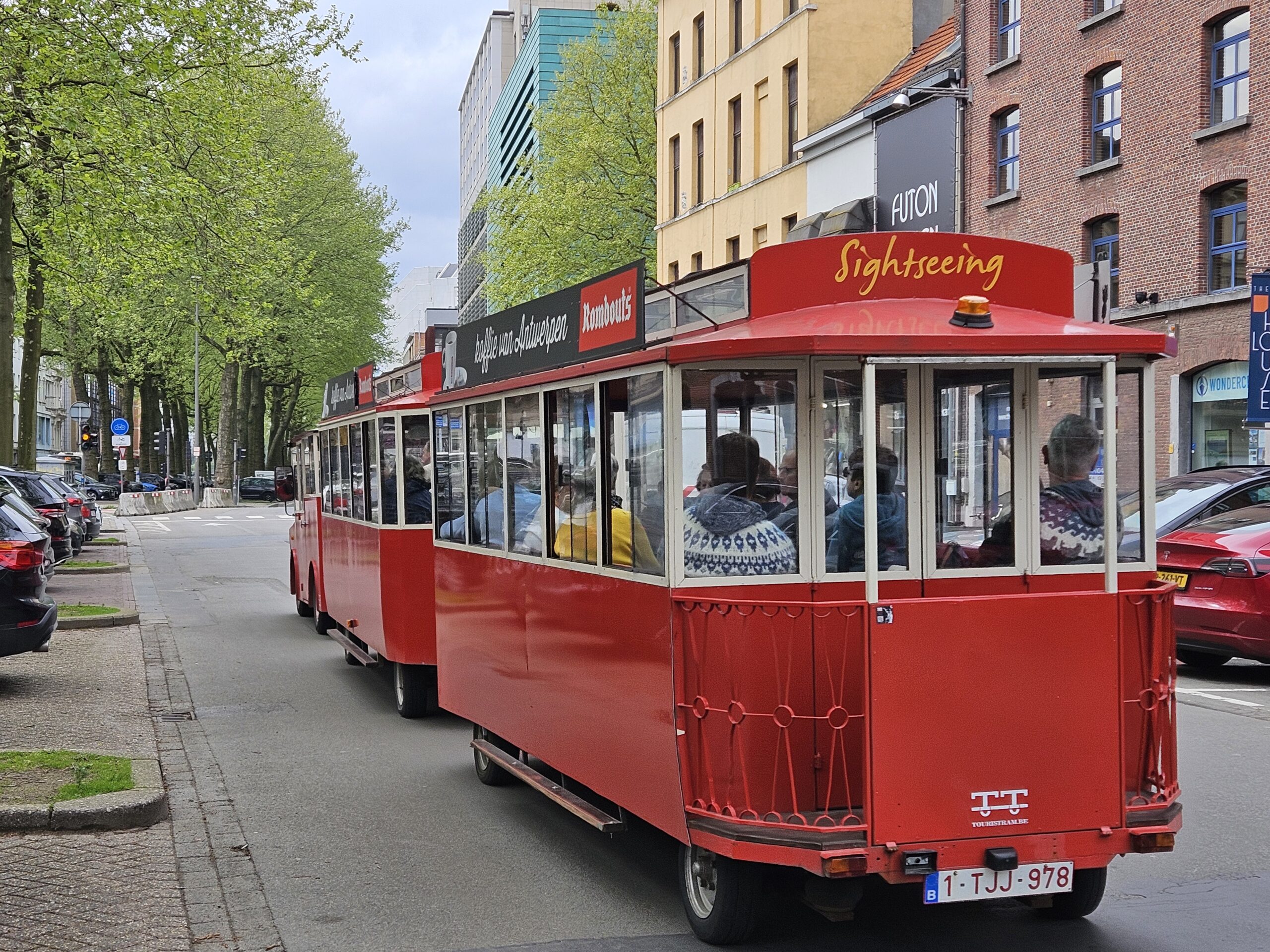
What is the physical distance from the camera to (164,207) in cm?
2159

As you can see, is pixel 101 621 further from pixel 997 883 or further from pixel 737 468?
pixel 997 883

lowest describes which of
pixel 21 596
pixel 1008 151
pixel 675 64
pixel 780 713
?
pixel 21 596

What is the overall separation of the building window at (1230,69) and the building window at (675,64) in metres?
23.8

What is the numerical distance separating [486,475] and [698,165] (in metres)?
39.3

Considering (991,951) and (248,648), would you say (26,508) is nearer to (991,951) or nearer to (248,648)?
(248,648)

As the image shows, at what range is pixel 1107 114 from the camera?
28500mm

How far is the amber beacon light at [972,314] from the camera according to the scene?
536 cm

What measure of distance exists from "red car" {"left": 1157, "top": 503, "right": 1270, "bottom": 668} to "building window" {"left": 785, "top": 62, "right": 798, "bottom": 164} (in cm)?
2810

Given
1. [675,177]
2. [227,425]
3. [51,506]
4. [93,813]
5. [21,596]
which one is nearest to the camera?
[93,813]

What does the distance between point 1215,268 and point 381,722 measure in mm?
19398

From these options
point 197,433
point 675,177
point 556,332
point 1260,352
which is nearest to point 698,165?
point 675,177

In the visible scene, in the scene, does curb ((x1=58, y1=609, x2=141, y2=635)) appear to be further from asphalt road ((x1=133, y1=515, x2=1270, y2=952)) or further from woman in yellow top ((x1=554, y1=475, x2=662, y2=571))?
woman in yellow top ((x1=554, y1=475, x2=662, y2=571))

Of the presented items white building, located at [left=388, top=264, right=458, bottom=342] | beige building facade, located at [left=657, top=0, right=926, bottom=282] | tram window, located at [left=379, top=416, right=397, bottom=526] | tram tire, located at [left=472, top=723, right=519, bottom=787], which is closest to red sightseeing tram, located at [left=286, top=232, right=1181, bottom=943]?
tram tire, located at [left=472, top=723, right=519, bottom=787]

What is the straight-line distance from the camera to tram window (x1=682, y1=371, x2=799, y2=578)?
5.58 meters
